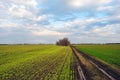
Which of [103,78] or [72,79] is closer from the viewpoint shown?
[72,79]

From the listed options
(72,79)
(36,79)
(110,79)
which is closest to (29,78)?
(36,79)

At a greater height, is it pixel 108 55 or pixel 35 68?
pixel 108 55

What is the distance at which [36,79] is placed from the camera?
44.0 ft

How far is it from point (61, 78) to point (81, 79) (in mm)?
1360

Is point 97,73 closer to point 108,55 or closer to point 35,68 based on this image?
point 35,68

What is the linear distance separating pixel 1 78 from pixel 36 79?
239cm

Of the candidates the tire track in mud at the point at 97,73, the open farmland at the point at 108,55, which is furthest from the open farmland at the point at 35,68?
the open farmland at the point at 108,55

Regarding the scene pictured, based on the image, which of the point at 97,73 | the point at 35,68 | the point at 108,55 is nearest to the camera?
the point at 97,73

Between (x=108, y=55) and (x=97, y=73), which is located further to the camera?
(x=108, y=55)

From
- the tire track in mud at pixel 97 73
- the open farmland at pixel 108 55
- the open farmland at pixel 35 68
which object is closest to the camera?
the open farmland at pixel 35 68

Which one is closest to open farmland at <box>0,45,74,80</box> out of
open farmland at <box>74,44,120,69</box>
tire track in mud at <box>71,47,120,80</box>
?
tire track in mud at <box>71,47,120,80</box>

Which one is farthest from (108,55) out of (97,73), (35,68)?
(97,73)

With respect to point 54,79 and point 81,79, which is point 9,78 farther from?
point 81,79

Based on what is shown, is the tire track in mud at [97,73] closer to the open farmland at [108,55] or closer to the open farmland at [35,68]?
the open farmland at [35,68]
